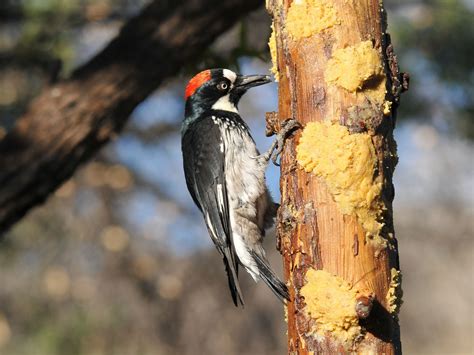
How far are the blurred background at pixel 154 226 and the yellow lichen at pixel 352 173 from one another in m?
3.05

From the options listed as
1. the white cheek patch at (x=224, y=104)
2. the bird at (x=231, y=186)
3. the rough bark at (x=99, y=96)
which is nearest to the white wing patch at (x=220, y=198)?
the bird at (x=231, y=186)

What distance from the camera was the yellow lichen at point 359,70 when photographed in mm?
2080

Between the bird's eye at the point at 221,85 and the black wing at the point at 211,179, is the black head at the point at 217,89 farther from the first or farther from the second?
the black wing at the point at 211,179

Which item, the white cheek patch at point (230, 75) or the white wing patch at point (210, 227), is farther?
the white cheek patch at point (230, 75)

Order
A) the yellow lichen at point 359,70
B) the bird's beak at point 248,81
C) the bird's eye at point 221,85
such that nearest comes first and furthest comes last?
the yellow lichen at point 359,70, the bird's beak at point 248,81, the bird's eye at point 221,85

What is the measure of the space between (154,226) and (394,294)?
622cm

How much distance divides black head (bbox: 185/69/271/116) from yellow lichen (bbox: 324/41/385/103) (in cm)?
132

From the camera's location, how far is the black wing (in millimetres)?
3049

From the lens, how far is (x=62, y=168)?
3.48m

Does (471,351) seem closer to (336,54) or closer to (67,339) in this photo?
(67,339)

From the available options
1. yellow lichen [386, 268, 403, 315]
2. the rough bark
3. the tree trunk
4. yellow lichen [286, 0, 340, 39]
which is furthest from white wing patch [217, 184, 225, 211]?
yellow lichen [386, 268, 403, 315]

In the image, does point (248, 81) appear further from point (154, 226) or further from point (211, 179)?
point (154, 226)

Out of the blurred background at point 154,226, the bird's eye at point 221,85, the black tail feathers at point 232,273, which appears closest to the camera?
the black tail feathers at point 232,273

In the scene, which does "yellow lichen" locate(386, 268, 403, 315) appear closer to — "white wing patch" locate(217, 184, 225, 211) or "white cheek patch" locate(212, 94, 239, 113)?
"white wing patch" locate(217, 184, 225, 211)
